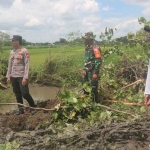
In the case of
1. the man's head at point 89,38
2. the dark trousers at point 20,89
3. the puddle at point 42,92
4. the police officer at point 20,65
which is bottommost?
the puddle at point 42,92

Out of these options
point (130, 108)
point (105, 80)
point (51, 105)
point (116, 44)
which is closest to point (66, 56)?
point (116, 44)

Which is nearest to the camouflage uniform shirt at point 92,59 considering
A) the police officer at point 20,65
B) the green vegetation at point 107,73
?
the green vegetation at point 107,73

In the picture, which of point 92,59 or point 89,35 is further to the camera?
point 92,59

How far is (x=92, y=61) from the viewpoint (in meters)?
5.63

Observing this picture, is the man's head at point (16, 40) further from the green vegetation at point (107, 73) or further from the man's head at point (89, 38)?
the man's head at point (89, 38)

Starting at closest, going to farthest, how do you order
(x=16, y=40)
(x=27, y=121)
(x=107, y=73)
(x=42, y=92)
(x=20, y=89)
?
(x=27, y=121) → (x=16, y=40) → (x=20, y=89) → (x=107, y=73) → (x=42, y=92)

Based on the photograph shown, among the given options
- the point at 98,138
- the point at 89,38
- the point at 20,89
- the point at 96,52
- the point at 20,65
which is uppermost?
the point at 89,38

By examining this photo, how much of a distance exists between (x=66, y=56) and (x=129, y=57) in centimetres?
376

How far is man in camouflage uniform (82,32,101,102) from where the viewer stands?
5.48 metres

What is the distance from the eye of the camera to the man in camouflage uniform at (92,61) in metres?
5.48

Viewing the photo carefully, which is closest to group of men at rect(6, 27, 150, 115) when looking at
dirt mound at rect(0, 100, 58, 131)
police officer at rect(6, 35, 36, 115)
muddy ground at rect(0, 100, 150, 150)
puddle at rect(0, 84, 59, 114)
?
police officer at rect(6, 35, 36, 115)

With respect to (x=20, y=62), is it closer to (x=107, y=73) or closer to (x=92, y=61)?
(x=92, y=61)

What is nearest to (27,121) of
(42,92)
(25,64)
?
(25,64)

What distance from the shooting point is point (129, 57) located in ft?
27.3
